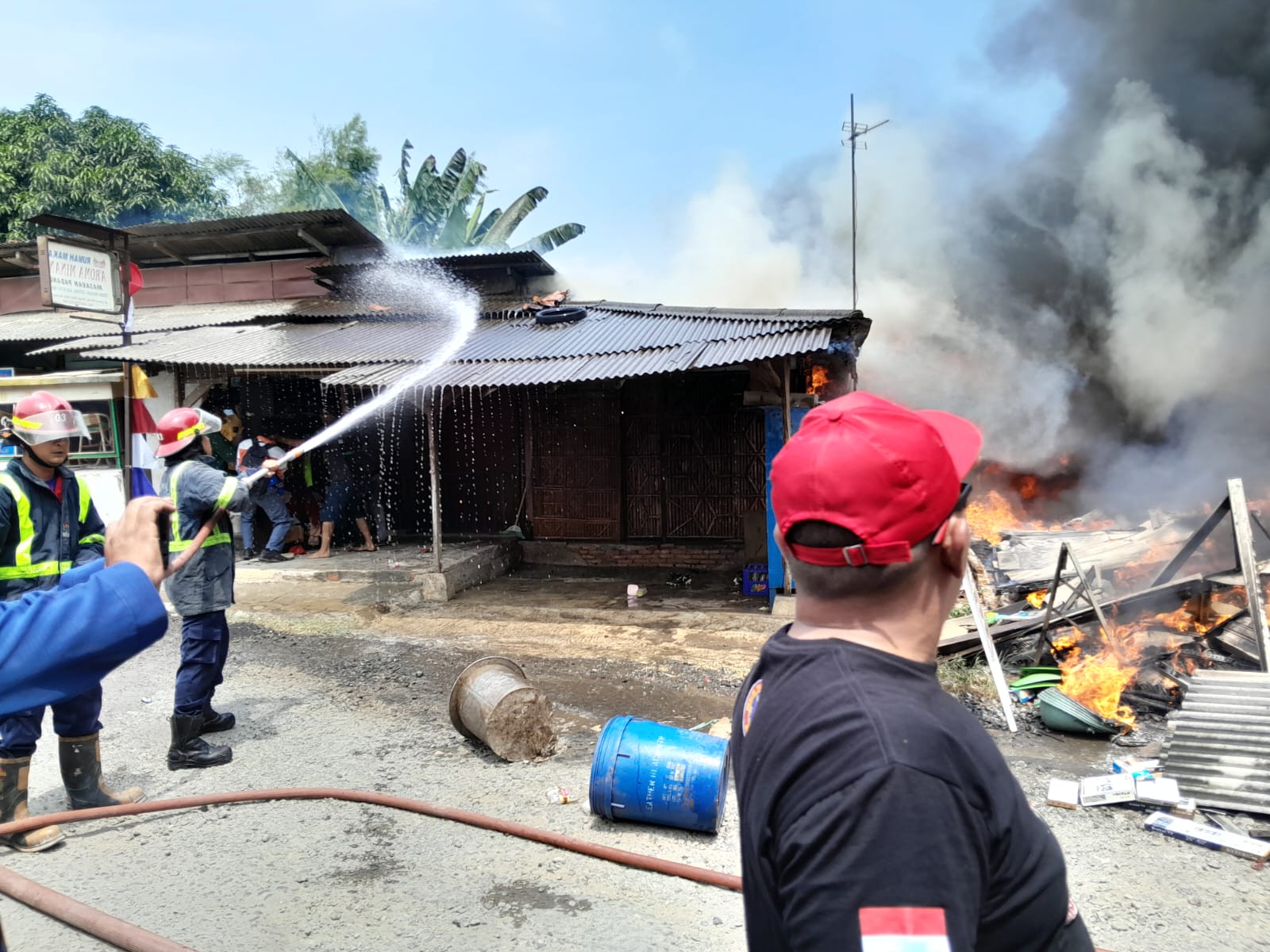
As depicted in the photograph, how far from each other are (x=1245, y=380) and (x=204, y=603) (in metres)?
18.0

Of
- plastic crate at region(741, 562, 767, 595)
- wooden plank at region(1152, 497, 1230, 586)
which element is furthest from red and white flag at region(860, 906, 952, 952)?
plastic crate at region(741, 562, 767, 595)

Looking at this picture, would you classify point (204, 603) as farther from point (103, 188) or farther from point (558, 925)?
point (103, 188)

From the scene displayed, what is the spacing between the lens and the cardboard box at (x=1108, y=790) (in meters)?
4.02

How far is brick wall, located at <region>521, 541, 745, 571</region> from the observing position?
10.4 metres

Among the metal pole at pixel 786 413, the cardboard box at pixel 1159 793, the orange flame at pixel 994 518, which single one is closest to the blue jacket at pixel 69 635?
the cardboard box at pixel 1159 793

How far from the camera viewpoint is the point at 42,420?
392cm

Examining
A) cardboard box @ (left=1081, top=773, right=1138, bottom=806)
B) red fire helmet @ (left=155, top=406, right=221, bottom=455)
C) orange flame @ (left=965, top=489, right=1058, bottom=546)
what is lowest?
cardboard box @ (left=1081, top=773, right=1138, bottom=806)

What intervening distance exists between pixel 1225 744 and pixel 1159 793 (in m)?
0.51

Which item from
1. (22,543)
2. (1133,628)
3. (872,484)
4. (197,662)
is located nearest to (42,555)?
(22,543)

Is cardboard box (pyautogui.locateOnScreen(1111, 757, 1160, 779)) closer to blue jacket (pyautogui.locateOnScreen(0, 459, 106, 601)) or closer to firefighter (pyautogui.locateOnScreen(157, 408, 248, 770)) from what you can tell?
firefighter (pyautogui.locateOnScreen(157, 408, 248, 770))

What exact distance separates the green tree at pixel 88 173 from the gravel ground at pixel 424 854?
18.4 meters

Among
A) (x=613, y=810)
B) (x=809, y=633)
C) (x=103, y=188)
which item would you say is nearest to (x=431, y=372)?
(x=613, y=810)

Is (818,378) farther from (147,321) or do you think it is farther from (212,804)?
(147,321)

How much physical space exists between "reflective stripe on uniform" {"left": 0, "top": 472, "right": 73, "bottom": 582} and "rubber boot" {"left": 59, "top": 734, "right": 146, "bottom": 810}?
97 centimetres
